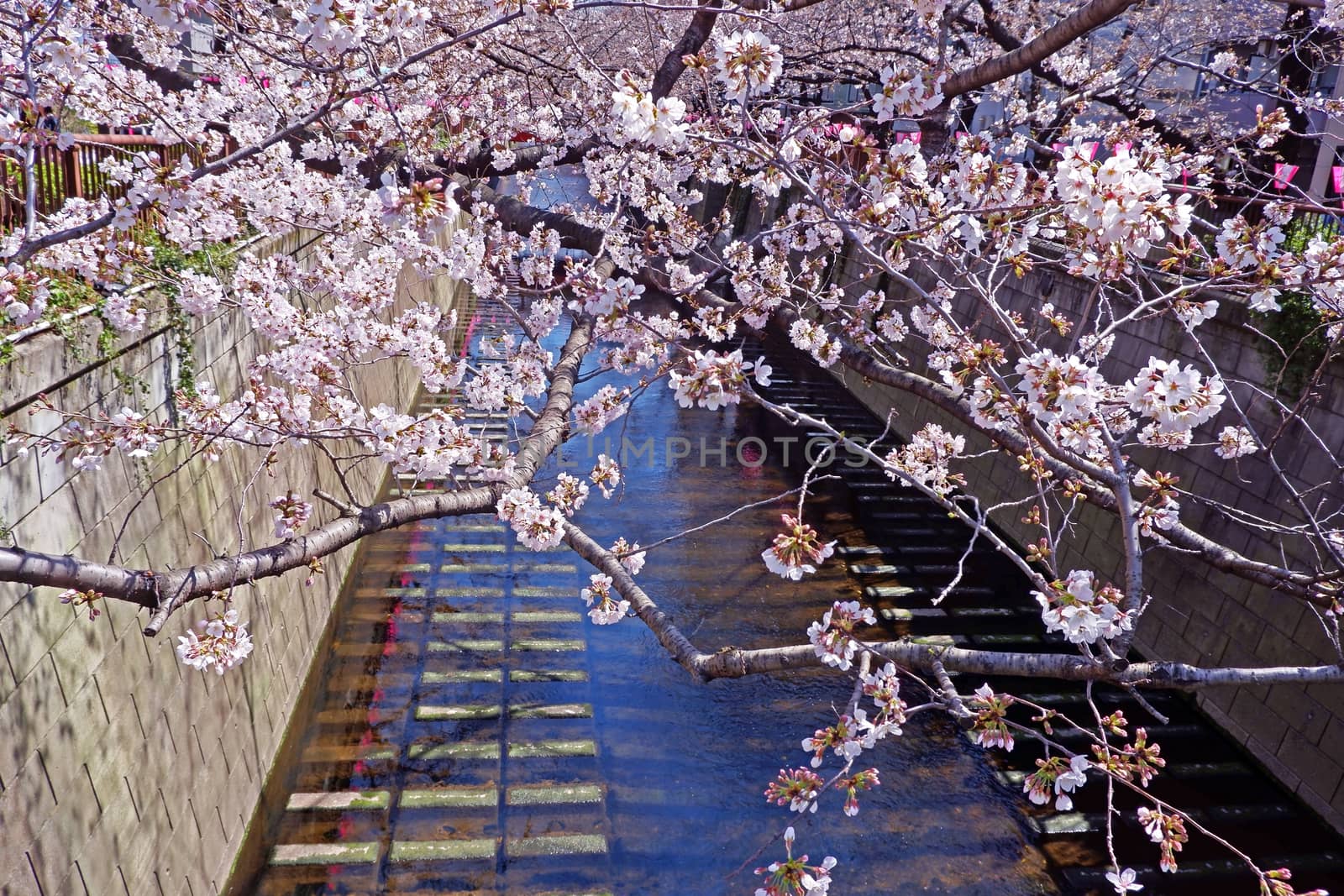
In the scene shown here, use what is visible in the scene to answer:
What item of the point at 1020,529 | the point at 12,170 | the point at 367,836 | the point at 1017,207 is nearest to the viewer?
the point at 1017,207

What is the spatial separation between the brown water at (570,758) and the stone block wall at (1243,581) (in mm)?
2364

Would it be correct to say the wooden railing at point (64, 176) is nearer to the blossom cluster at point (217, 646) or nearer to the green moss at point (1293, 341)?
the blossom cluster at point (217, 646)

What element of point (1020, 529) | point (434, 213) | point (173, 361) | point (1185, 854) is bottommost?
point (1185, 854)

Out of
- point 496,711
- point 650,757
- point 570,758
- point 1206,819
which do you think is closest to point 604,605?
point 570,758

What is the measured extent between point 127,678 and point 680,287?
5662 mm

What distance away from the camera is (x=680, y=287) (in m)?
8.82

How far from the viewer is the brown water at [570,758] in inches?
271

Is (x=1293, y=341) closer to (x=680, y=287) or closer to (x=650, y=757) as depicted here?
(x=680, y=287)

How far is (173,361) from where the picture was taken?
575cm

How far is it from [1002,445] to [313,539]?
4082 millimetres

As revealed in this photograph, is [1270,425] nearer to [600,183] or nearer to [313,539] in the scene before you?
[600,183]

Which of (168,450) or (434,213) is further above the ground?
(434,213)

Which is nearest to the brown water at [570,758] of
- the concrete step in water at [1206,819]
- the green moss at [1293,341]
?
the concrete step in water at [1206,819]

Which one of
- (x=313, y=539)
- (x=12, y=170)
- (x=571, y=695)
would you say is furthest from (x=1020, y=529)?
(x=12, y=170)
